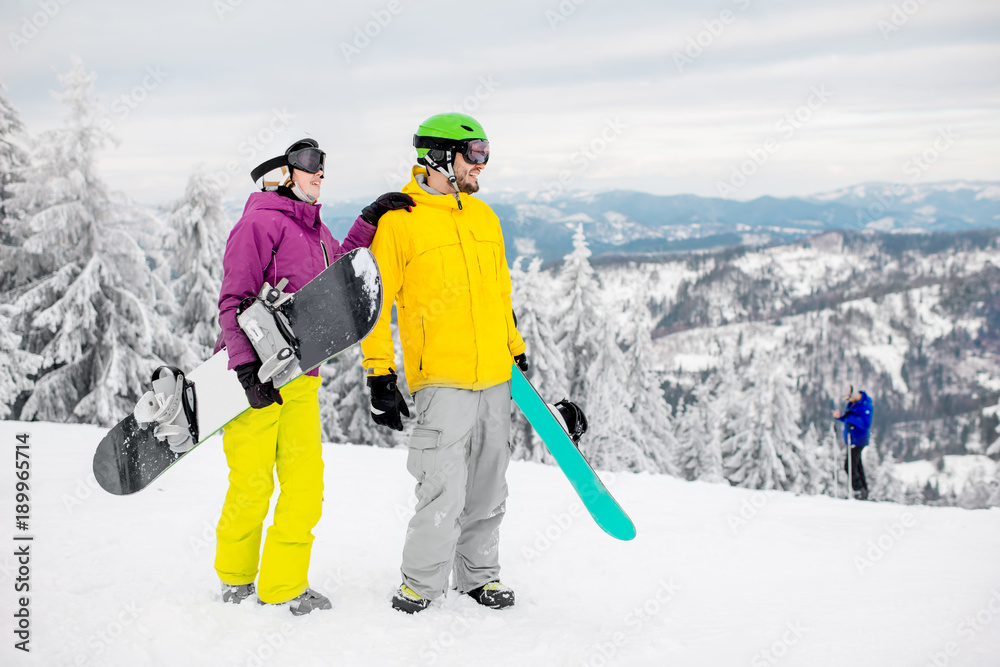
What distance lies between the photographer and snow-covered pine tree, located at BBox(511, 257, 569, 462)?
20.5 metres

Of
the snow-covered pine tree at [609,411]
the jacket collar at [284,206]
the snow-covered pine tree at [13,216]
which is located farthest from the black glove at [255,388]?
the snow-covered pine tree at [609,411]

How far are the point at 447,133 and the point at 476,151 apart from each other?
184 mm

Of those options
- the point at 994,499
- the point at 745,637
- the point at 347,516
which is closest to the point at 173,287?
the point at 347,516

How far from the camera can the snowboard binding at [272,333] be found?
2959mm

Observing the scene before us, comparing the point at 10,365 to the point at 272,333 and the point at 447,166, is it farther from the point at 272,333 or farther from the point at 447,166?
the point at 447,166

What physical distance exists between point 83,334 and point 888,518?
1696 cm

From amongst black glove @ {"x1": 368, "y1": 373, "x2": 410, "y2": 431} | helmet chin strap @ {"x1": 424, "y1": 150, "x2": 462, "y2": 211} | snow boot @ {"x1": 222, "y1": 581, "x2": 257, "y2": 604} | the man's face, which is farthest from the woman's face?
snow boot @ {"x1": 222, "y1": 581, "x2": 257, "y2": 604}

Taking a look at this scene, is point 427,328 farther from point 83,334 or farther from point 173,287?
point 173,287

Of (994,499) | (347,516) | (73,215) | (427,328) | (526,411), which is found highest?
(73,215)

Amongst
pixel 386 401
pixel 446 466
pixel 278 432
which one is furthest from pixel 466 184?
pixel 278 432

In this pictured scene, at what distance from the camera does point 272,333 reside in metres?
3.00

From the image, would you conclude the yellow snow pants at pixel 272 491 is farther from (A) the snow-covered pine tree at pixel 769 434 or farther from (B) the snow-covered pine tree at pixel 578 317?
(A) the snow-covered pine tree at pixel 769 434

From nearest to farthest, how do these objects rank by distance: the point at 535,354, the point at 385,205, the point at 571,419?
the point at 385,205 < the point at 571,419 < the point at 535,354

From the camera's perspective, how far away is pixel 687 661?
3084mm
